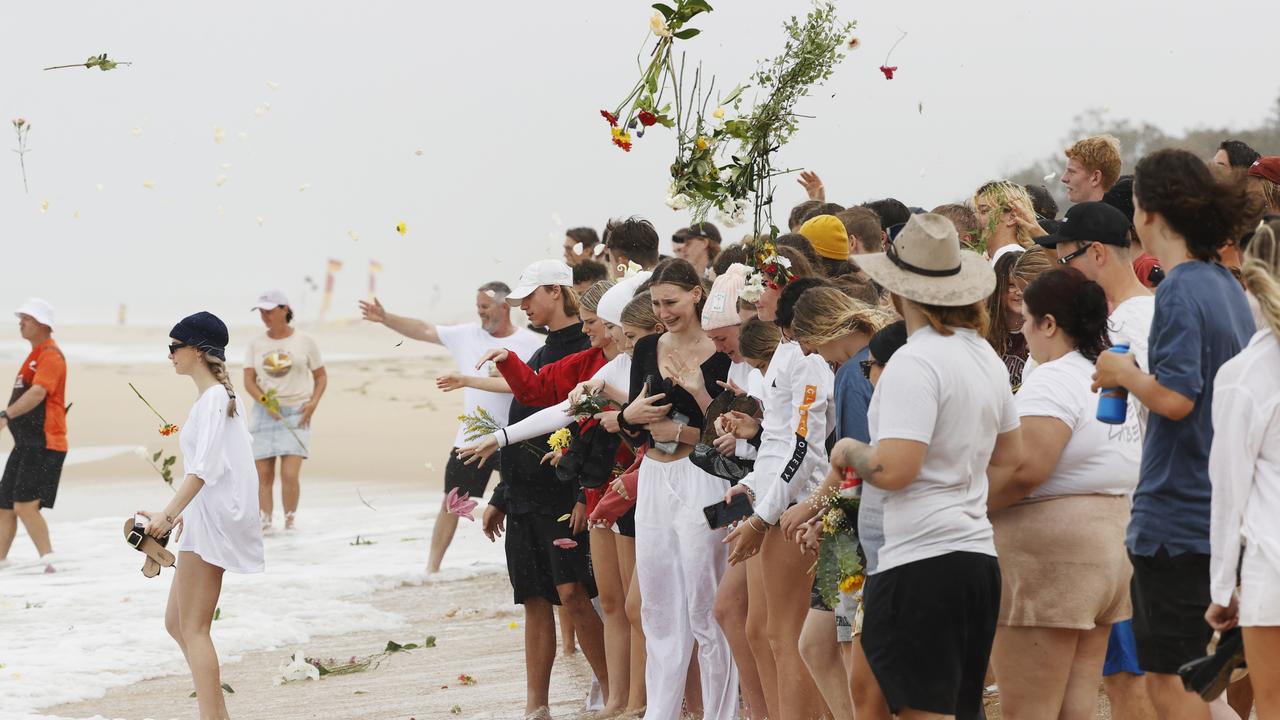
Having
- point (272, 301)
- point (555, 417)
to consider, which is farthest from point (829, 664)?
point (272, 301)

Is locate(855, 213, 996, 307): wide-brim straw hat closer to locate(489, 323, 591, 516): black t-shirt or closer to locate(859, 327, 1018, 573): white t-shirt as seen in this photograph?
locate(859, 327, 1018, 573): white t-shirt

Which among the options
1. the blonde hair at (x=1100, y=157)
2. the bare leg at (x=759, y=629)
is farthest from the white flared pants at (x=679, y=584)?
the blonde hair at (x=1100, y=157)

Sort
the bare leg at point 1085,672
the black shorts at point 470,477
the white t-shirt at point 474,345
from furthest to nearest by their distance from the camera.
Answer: the black shorts at point 470,477 < the white t-shirt at point 474,345 < the bare leg at point 1085,672

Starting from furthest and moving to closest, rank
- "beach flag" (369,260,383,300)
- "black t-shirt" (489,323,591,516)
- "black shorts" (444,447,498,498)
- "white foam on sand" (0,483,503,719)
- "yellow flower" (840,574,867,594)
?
1. "beach flag" (369,260,383,300)
2. "black shorts" (444,447,498,498)
3. "white foam on sand" (0,483,503,719)
4. "black t-shirt" (489,323,591,516)
5. "yellow flower" (840,574,867,594)

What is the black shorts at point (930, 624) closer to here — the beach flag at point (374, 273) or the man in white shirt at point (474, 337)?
the man in white shirt at point (474, 337)

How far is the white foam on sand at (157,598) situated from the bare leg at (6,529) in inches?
7.3

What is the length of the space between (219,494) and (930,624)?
3.97 metres

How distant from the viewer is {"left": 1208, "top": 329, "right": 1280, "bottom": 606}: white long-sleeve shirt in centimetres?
352

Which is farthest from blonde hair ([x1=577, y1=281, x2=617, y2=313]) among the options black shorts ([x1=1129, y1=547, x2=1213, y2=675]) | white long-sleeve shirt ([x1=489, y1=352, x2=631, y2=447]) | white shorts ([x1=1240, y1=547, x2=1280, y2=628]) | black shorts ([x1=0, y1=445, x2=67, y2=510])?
black shorts ([x1=0, y1=445, x2=67, y2=510])

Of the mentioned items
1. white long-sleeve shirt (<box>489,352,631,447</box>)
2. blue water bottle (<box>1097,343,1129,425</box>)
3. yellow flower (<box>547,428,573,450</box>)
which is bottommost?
yellow flower (<box>547,428,573,450</box>)

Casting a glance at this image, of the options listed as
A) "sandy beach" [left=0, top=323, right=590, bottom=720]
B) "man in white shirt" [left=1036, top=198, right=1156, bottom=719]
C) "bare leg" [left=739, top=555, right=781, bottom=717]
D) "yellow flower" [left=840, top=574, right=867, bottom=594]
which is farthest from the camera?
"sandy beach" [left=0, top=323, right=590, bottom=720]

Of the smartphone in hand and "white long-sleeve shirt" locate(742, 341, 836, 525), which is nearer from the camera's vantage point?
"white long-sleeve shirt" locate(742, 341, 836, 525)

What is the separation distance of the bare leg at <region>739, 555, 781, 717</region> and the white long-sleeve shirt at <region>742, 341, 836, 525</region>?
0.42 meters

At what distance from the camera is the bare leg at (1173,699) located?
415cm
